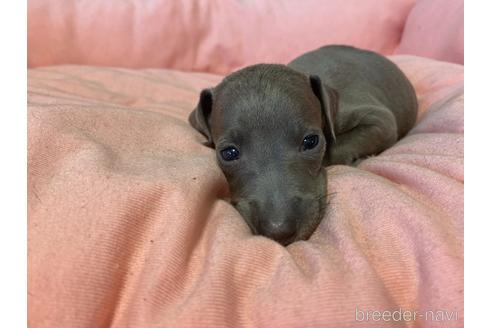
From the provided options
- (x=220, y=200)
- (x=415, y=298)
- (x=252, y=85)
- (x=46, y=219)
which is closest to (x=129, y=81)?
(x=252, y=85)

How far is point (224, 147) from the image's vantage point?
5.80 feet

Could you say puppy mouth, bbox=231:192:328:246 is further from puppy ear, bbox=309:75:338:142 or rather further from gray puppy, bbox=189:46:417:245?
puppy ear, bbox=309:75:338:142

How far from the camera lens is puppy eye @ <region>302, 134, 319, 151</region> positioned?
5.80ft

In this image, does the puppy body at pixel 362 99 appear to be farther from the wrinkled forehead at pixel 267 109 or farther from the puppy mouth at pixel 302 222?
the puppy mouth at pixel 302 222

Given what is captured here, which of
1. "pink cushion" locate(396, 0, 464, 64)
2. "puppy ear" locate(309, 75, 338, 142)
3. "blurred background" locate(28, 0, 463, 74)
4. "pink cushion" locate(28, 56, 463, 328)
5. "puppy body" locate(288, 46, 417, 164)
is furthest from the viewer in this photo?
"blurred background" locate(28, 0, 463, 74)

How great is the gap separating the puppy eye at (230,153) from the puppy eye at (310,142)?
253 mm

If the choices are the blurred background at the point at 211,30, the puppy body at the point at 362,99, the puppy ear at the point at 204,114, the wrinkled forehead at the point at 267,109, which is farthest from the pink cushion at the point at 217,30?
the wrinkled forehead at the point at 267,109

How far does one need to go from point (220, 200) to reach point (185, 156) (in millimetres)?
238

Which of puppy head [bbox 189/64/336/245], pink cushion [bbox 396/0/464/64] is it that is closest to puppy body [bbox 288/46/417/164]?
puppy head [bbox 189/64/336/245]

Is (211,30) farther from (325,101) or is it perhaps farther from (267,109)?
(267,109)

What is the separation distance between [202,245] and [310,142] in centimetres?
71

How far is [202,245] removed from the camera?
4.11ft

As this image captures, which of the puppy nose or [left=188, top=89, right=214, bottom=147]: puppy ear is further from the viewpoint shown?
[left=188, top=89, right=214, bottom=147]: puppy ear

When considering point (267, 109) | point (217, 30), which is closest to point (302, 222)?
point (267, 109)
